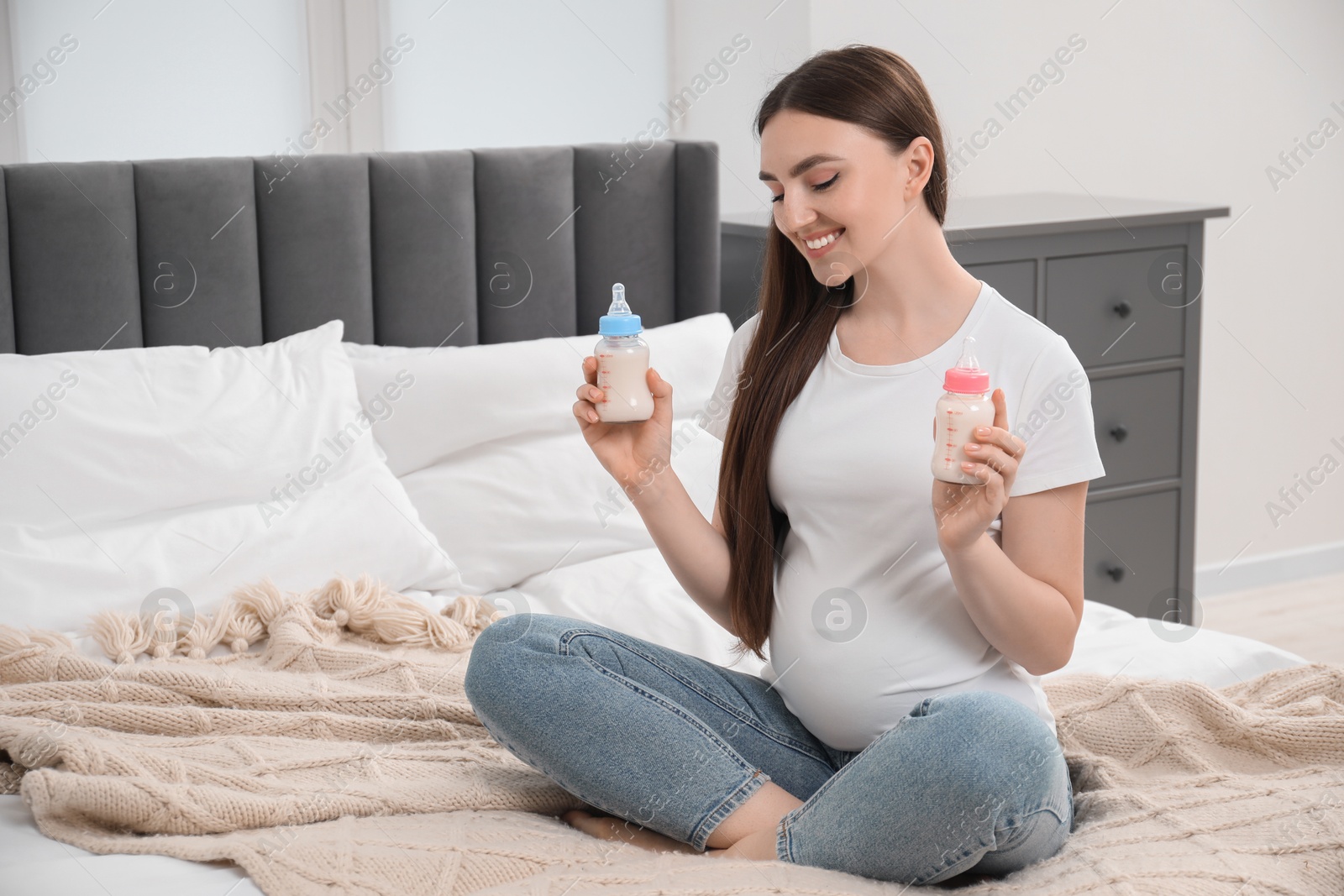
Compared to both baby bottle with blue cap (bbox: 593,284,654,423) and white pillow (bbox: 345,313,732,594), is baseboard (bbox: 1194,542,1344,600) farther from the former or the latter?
baby bottle with blue cap (bbox: 593,284,654,423)

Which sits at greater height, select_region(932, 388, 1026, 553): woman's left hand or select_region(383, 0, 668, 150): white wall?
select_region(383, 0, 668, 150): white wall

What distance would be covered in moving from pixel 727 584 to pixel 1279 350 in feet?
7.97

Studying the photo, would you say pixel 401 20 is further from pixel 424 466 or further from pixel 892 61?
pixel 892 61

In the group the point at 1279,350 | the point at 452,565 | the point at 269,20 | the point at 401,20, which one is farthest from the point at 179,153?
the point at 1279,350

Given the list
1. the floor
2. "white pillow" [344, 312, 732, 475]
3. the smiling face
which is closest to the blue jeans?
the smiling face

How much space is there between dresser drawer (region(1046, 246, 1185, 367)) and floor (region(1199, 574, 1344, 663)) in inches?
31.0

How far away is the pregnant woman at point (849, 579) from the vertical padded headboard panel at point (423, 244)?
3.27ft

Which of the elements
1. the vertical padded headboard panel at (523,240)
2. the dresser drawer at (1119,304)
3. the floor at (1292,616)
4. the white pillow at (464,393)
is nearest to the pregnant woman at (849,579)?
the white pillow at (464,393)

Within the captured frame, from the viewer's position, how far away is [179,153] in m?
2.26

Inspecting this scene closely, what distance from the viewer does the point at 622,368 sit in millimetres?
1215

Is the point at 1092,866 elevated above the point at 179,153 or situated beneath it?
situated beneath

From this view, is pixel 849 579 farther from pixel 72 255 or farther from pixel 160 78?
pixel 160 78

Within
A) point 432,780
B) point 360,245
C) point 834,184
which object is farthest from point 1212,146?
point 432,780

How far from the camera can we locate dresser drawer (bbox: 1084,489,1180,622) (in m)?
2.53
